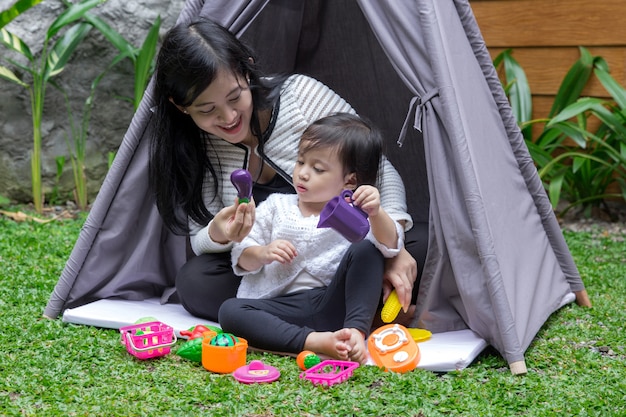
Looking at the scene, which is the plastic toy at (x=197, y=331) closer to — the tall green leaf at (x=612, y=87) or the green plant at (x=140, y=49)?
the green plant at (x=140, y=49)

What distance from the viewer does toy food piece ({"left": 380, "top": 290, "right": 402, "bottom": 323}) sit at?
2.21 meters

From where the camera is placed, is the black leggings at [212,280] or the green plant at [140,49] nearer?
the black leggings at [212,280]

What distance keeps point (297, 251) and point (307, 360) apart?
0.36 m

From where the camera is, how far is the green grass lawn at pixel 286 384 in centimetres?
177

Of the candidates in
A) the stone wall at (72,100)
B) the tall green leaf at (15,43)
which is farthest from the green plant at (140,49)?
the tall green leaf at (15,43)

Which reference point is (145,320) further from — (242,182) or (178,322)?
(242,182)

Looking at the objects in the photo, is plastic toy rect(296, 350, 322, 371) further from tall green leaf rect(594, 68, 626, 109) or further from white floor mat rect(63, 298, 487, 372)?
tall green leaf rect(594, 68, 626, 109)

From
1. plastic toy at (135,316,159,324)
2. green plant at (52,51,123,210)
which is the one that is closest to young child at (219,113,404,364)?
plastic toy at (135,316,159,324)

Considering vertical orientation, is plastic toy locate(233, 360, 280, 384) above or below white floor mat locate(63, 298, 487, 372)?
above

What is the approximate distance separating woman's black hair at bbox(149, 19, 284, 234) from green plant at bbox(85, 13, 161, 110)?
1599mm

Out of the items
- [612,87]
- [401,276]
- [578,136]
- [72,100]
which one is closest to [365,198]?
[401,276]

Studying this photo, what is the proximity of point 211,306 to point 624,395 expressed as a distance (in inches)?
44.1

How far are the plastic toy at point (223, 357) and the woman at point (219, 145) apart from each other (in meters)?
0.32

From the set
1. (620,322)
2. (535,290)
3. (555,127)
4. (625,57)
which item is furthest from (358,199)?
(625,57)
